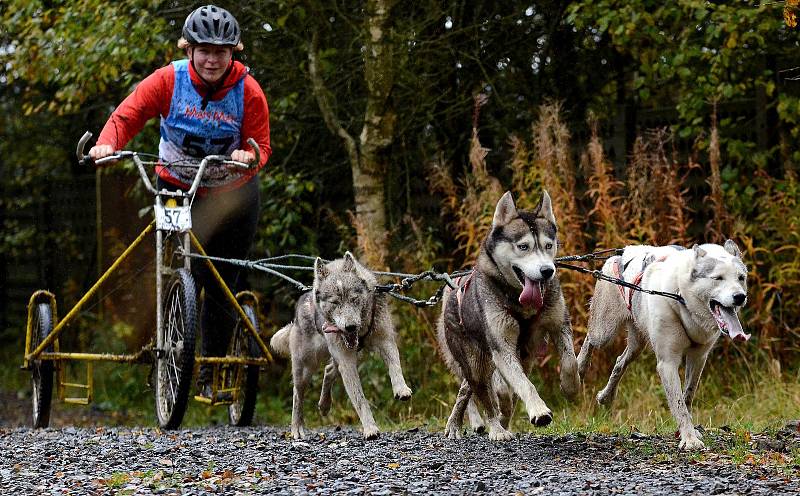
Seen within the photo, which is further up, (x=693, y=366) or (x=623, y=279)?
(x=623, y=279)

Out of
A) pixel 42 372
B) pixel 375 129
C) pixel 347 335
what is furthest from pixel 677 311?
pixel 375 129

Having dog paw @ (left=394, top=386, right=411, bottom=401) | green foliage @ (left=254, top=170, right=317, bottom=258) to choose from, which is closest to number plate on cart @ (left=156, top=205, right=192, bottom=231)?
dog paw @ (left=394, top=386, right=411, bottom=401)

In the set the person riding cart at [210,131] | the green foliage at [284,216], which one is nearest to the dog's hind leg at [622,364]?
the person riding cart at [210,131]

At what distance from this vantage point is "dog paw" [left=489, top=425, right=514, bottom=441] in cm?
530

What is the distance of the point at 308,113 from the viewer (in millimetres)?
10039

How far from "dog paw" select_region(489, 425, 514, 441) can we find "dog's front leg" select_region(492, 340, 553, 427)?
0.44m

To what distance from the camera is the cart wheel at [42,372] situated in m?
7.15

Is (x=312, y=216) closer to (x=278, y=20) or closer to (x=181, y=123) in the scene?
(x=278, y=20)

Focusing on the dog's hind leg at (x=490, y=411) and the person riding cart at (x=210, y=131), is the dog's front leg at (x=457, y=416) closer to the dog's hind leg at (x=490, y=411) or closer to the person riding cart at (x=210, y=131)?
the dog's hind leg at (x=490, y=411)

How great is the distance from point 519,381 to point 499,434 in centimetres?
59

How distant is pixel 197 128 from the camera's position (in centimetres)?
648

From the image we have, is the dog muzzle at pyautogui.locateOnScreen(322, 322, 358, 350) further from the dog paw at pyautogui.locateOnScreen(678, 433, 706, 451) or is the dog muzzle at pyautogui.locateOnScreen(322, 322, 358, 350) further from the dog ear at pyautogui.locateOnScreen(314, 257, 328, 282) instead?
the dog paw at pyautogui.locateOnScreen(678, 433, 706, 451)

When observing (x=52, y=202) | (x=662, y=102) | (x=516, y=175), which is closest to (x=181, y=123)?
(x=516, y=175)

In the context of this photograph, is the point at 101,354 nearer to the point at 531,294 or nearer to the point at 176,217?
the point at 176,217
